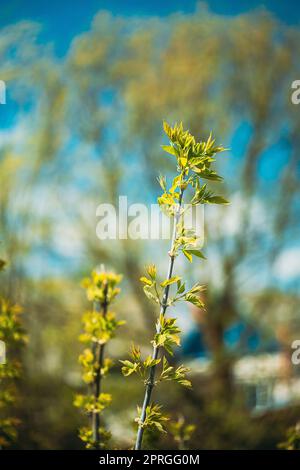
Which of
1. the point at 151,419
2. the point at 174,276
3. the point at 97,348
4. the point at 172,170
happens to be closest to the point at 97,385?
the point at 97,348

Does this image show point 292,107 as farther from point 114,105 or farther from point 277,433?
point 277,433

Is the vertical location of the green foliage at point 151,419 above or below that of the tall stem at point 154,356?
below

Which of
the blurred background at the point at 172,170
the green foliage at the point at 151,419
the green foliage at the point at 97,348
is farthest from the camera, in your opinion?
the blurred background at the point at 172,170

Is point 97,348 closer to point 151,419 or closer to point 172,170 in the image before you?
point 151,419

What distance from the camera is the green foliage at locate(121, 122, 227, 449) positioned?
143cm

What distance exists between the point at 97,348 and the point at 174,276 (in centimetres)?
70

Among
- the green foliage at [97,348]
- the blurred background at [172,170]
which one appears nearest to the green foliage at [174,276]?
the green foliage at [97,348]

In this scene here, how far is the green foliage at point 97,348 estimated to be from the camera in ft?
5.96

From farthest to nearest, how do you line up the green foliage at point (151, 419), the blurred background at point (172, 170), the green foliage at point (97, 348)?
the blurred background at point (172, 170), the green foliage at point (97, 348), the green foliage at point (151, 419)

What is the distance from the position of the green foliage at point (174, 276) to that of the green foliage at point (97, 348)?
1.12 ft

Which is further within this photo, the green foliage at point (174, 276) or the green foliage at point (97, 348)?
the green foliage at point (97, 348)

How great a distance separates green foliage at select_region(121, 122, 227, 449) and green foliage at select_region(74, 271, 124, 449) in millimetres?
341

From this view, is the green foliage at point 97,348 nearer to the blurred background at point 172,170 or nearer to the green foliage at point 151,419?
the green foliage at point 151,419
